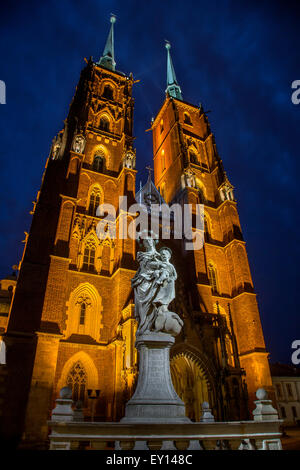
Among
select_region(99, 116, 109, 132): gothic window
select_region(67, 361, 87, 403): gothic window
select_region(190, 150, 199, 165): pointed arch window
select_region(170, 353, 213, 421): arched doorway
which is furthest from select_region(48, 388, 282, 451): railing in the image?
select_region(190, 150, 199, 165): pointed arch window

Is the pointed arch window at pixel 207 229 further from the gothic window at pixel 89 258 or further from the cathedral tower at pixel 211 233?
the gothic window at pixel 89 258

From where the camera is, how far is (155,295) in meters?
6.32

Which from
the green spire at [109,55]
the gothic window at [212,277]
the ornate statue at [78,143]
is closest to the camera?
the ornate statue at [78,143]

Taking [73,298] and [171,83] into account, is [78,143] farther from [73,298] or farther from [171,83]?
[171,83]

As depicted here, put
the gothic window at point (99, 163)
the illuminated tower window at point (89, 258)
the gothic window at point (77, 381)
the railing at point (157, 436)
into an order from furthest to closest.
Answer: the gothic window at point (99, 163)
the illuminated tower window at point (89, 258)
the gothic window at point (77, 381)
the railing at point (157, 436)

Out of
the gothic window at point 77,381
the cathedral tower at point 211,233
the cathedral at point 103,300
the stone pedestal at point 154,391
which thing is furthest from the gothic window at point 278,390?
the stone pedestal at point 154,391

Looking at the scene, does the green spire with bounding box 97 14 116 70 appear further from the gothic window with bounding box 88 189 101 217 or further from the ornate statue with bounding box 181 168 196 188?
the gothic window with bounding box 88 189 101 217

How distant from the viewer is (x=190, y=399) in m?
16.9

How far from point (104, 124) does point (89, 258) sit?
585 inches

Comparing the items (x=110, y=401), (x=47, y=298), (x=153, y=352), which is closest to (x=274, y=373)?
(x=110, y=401)

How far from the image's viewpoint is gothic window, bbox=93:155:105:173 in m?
23.5

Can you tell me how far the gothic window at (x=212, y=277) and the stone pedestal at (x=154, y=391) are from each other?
17.4 meters

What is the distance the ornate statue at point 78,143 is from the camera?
71.5 feet
